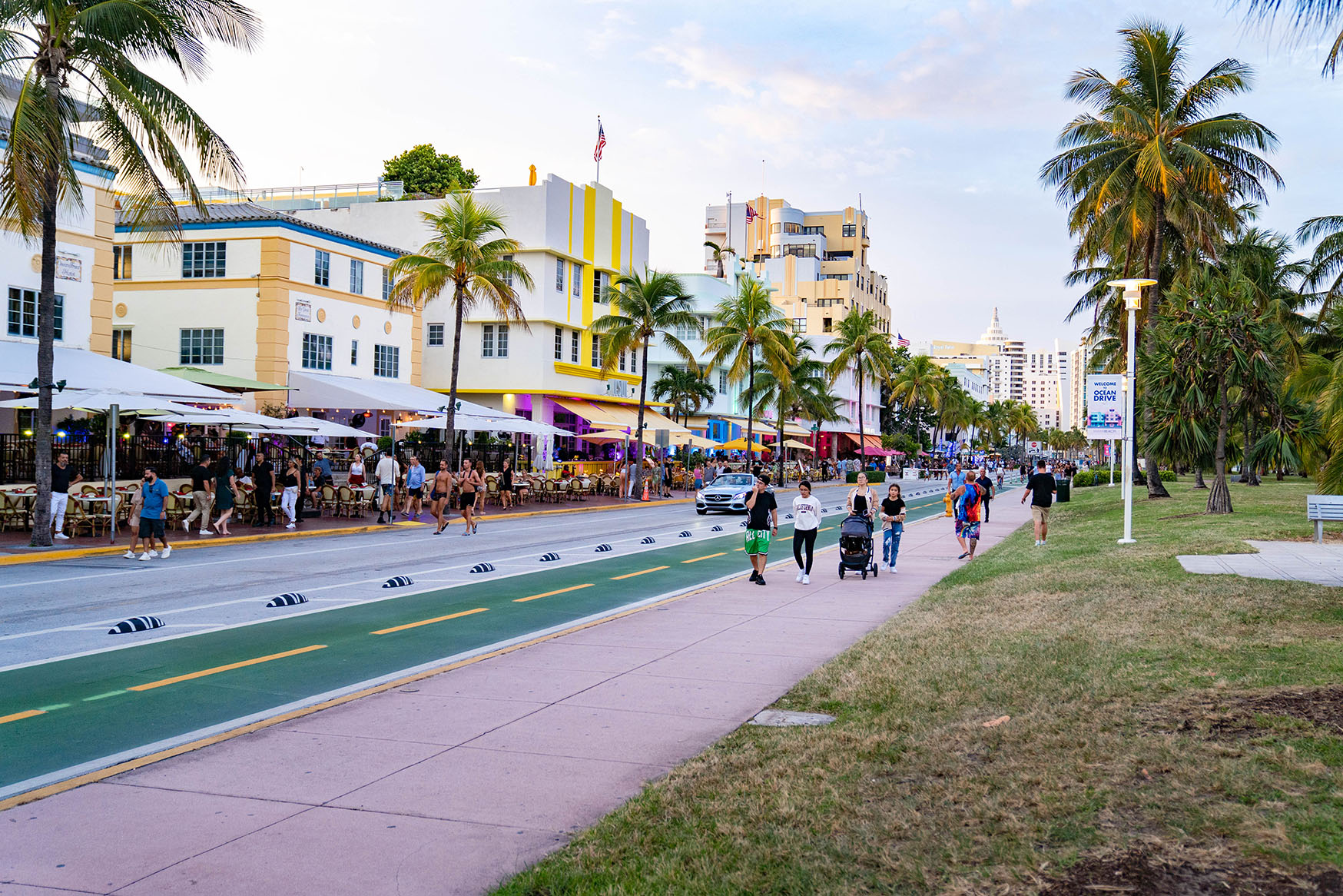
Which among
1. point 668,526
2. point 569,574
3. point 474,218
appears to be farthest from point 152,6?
point 668,526

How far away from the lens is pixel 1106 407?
2180 cm

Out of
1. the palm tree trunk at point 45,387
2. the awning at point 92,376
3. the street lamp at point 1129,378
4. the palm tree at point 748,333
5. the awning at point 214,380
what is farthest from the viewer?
the palm tree at point 748,333

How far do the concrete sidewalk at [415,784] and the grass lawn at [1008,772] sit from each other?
1.46 feet

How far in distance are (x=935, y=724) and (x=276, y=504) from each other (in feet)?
76.5

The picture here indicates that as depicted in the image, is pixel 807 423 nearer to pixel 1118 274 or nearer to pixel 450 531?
pixel 1118 274

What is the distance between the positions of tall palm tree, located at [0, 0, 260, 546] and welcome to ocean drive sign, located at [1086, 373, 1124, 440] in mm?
16966

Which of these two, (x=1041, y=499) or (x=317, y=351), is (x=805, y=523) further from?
(x=317, y=351)

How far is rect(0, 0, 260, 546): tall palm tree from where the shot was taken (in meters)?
17.7

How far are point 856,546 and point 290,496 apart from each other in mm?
14497

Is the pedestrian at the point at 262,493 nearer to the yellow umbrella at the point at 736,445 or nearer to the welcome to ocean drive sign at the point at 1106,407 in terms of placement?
the welcome to ocean drive sign at the point at 1106,407

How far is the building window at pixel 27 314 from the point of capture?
27375 millimetres

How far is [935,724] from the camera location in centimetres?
671

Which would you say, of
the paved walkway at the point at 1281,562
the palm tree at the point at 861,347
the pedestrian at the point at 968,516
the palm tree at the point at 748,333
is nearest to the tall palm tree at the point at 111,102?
the pedestrian at the point at 968,516

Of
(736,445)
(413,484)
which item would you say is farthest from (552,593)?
(736,445)
